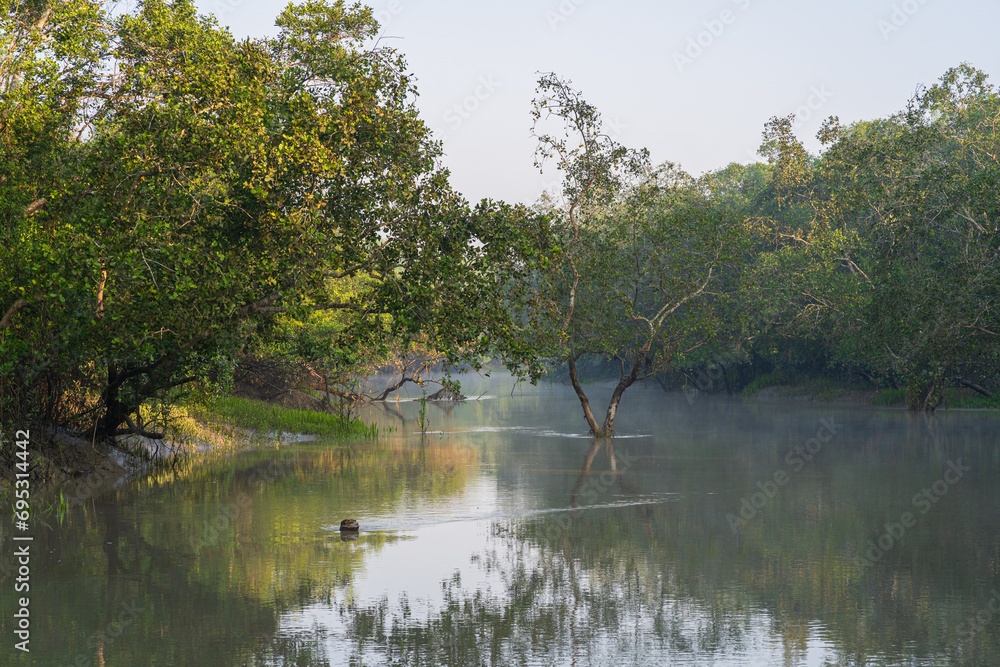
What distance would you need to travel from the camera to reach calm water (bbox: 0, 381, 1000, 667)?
447 inches

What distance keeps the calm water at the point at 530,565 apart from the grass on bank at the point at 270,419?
6068mm

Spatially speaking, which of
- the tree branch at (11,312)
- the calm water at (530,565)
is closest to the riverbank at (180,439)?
the calm water at (530,565)

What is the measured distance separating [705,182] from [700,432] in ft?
145

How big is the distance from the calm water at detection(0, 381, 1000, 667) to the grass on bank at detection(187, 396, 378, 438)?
607 centimetres

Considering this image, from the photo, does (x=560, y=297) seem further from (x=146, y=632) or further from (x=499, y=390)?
(x=499, y=390)

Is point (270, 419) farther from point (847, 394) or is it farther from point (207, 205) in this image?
point (847, 394)

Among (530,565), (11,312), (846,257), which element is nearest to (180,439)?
(11,312)

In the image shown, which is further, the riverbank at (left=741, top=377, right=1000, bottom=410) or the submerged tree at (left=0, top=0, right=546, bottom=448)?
the riverbank at (left=741, top=377, right=1000, bottom=410)

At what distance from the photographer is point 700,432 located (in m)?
45.4

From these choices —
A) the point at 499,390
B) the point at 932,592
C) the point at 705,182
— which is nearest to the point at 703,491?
the point at 932,592

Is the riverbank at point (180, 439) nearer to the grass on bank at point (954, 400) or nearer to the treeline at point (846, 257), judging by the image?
the treeline at point (846, 257)

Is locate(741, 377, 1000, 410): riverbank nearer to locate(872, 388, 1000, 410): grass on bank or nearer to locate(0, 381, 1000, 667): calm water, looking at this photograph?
locate(872, 388, 1000, 410): grass on bank

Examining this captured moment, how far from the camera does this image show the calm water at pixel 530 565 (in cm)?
1135

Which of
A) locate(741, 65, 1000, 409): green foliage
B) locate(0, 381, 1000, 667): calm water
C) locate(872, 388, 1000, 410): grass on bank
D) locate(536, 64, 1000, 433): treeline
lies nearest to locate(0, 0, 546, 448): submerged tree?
locate(0, 381, 1000, 667): calm water
